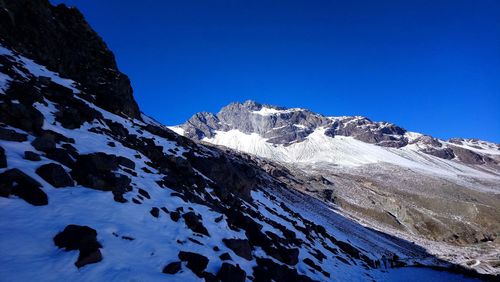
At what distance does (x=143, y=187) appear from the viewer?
56.4 ft

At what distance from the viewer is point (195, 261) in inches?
496

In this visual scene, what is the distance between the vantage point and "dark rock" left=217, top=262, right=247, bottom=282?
12.9m

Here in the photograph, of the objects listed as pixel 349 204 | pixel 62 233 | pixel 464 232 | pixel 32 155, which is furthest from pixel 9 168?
pixel 464 232

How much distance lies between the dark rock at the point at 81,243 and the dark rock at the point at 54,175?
9.36 ft

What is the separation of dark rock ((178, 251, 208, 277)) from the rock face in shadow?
68.4ft

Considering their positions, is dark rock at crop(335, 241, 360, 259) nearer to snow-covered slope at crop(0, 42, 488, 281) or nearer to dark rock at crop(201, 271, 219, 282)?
snow-covered slope at crop(0, 42, 488, 281)

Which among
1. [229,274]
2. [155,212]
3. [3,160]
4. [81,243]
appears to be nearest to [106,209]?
[155,212]

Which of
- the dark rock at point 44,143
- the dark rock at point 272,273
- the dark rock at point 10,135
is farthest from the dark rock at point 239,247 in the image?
the dark rock at point 10,135

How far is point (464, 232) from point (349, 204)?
3313 cm

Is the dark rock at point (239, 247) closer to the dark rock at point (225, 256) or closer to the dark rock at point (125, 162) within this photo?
the dark rock at point (225, 256)

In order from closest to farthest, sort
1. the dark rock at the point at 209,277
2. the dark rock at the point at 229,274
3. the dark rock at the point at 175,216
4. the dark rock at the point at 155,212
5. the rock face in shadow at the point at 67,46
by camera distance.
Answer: the dark rock at the point at 209,277, the dark rock at the point at 229,274, the dark rock at the point at 155,212, the dark rock at the point at 175,216, the rock face in shadow at the point at 67,46

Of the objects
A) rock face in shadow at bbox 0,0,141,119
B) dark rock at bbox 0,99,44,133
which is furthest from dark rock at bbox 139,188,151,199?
rock face in shadow at bbox 0,0,141,119

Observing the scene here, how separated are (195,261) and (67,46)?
35105 millimetres

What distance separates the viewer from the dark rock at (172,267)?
11406mm
